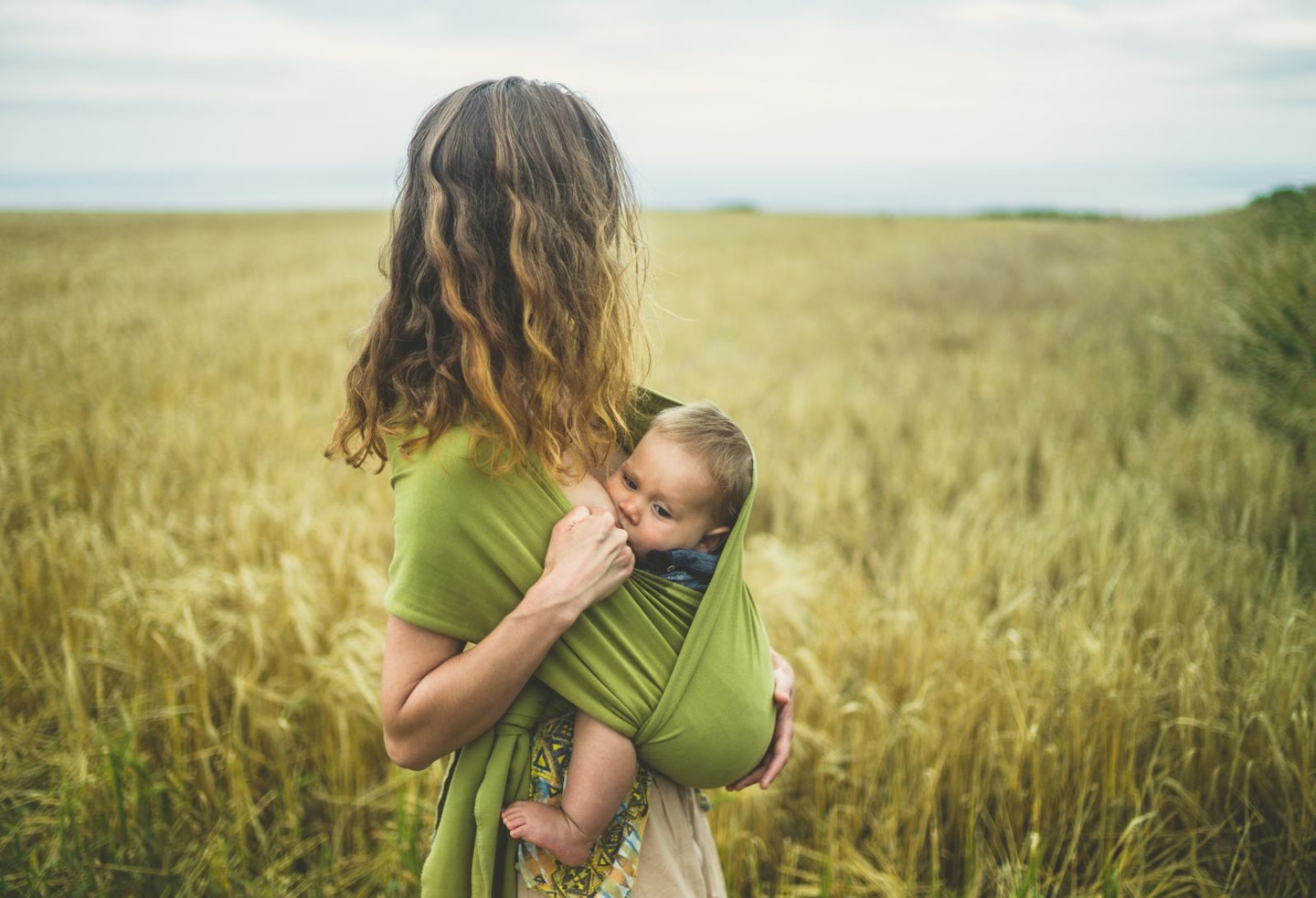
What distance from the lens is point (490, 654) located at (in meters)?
1.05

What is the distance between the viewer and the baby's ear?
138 centimetres

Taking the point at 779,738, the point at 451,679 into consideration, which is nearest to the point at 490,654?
the point at 451,679

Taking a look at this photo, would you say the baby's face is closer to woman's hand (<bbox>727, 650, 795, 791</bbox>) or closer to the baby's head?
the baby's head

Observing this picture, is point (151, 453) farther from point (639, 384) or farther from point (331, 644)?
point (639, 384)

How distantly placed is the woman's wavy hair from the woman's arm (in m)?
0.14

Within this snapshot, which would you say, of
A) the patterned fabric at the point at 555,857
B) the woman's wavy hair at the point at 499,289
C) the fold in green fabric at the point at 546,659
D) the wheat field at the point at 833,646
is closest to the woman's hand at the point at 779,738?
the fold in green fabric at the point at 546,659

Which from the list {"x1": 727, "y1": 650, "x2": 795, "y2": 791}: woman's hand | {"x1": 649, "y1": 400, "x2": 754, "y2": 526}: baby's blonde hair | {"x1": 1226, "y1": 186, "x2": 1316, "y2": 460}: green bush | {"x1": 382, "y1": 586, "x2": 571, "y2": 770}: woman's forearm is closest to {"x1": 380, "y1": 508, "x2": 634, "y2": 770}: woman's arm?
{"x1": 382, "y1": 586, "x2": 571, "y2": 770}: woman's forearm

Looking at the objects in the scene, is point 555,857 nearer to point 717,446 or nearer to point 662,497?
point 662,497

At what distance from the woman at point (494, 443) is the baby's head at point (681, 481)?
131 millimetres

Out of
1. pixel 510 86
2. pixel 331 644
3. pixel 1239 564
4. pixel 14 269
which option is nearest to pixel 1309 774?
pixel 1239 564

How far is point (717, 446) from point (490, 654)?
0.51 m

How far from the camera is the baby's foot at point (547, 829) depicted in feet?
3.73

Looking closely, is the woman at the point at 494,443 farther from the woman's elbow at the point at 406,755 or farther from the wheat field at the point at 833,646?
the wheat field at the point at 833,646

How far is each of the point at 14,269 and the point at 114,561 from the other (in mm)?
12732
